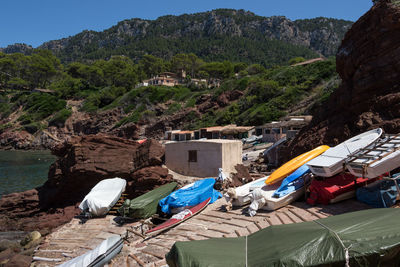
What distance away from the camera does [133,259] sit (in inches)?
328

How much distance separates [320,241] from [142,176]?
12.4m

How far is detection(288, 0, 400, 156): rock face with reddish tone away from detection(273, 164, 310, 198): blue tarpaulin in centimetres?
384

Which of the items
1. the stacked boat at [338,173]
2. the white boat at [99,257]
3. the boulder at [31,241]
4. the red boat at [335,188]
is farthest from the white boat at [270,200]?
the boulder at [31,241]

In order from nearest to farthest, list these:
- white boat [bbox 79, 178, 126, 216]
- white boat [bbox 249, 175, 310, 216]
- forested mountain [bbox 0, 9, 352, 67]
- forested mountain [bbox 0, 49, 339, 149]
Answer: white boat [bbox 249, 175, 310, 216] → white boat [bbox 79, 178, 126, 216] → forested mountain [bbox 0, 49, 339, 149] → forested mountain [bbox 0, 9, 352, 67]

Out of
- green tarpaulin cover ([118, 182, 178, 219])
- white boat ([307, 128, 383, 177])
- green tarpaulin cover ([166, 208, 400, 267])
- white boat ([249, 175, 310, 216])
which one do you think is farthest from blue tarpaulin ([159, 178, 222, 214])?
green tarpaulin cover ([166, 208, 400, 267])

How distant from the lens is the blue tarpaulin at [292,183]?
32.0 ft

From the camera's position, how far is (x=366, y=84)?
1325 centimetres

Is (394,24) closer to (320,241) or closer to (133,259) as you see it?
(320,241)

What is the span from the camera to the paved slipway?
8242 mm

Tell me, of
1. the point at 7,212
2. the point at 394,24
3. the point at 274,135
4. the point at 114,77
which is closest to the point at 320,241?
the point at 394,24

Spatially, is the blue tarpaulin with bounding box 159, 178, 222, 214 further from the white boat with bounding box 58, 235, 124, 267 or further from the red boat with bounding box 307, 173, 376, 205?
the red boat with bounding box 307, 173, 376, 205

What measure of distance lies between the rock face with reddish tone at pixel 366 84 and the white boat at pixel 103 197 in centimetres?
914

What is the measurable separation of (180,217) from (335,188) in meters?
5.23

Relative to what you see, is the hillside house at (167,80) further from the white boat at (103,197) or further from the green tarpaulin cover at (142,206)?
the green tarpaulin cover at (142,206)
